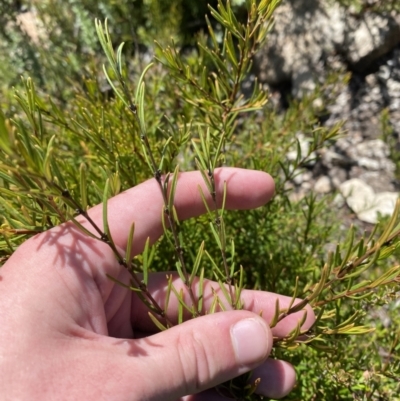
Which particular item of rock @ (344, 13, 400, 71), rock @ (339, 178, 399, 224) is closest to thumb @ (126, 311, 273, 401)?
rock @ (339, 178, 399, 224)

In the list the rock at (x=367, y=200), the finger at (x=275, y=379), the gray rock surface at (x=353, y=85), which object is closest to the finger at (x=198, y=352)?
the finger at (x=275, y=379)

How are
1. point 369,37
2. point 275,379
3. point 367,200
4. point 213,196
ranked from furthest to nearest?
point 369,37, point 367,200, point 275,379, point 213,196

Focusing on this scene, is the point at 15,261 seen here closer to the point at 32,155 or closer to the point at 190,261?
the point at 32,155

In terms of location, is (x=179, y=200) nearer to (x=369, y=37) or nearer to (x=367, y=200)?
(x=367, y=200)

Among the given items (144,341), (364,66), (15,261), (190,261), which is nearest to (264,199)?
(190,261)

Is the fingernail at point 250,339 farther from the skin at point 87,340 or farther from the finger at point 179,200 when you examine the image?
the finger at point 179,200

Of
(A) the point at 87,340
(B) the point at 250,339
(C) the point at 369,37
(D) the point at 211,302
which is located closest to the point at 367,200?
(C) the point at 369,37
